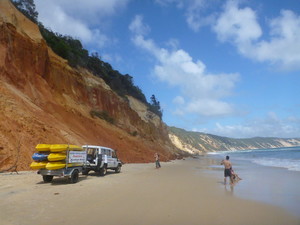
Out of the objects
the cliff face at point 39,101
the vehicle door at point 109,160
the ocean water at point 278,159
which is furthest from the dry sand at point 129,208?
the ocean water at point 278,159

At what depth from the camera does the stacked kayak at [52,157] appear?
11438 millimetres

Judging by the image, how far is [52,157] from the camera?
11438mm

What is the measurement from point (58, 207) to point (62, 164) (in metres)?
4.54

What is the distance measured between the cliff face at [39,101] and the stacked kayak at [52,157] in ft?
14.9

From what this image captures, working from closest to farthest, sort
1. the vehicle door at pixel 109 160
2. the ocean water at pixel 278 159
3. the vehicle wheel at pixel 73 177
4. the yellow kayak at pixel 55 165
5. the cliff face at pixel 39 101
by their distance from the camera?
the yellow kayak at pixel 55 165 < the vehicle wheel at pixel 73 177 < the vehicle door at pixel 109 160 < the cliff face at pixel 39 101 < the ocean water at pixel 278 159

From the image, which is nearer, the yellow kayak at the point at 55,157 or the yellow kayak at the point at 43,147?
the yellow kayak at the point at 55,157

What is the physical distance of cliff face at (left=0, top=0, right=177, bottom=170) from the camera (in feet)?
55.9

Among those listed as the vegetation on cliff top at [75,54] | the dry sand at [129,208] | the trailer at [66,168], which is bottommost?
the dry sand at [129,208]

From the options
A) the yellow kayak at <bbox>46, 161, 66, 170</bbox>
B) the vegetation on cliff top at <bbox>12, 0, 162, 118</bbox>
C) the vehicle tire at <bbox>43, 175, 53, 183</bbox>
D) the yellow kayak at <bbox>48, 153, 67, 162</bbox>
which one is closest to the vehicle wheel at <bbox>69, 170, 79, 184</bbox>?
the yellow kayak at <bbox>46, 161, 66, 170</bbox>

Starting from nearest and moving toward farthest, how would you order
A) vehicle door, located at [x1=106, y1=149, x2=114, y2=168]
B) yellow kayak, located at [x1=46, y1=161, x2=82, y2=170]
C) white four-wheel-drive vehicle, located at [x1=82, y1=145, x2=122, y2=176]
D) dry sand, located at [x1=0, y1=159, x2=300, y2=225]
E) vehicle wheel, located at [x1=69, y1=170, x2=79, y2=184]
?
1. dry sand, located at [x1=0, y1=159, x2=300, y2=225]
2. yellow kayak, located at [x1=46, y1=161, x2=82, y2=170]
3. vehicle wheel, located at [x1=69, y1=170, x2=79, y2=184]
4. white four-wheel-drive vehicle, located at [x1=82, y1=145, x2=122, y2=176]
5. vehicle door, located at [x1=106, y1=149, x2=114, y2=168]

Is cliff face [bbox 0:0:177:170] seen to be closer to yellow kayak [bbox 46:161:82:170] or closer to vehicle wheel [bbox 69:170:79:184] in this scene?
yellow kayak [bbox 46:161:82:170]

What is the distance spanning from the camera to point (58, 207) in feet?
23.9

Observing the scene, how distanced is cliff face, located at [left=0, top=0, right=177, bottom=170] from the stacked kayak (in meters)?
4.55

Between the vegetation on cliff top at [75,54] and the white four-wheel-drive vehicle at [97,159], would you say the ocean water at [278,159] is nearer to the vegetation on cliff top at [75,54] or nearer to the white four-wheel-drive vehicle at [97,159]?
the white four-wheel-drive vehicle at [97,159]
